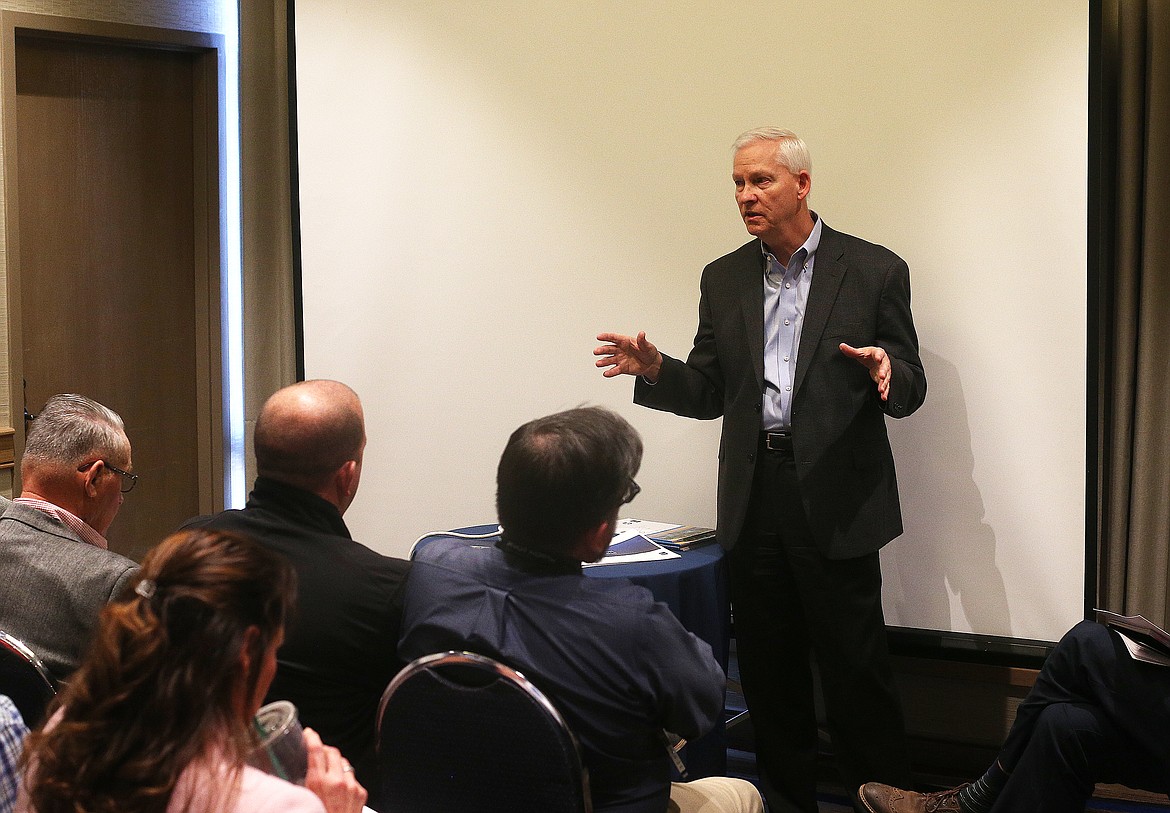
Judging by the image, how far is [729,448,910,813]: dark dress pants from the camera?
2.68 m

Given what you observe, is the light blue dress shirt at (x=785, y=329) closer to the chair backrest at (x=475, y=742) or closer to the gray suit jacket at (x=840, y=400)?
the gray suit jacket at (x=840, y=400)

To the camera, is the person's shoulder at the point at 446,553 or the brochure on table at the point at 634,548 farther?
the brochure on table at the point at 634,548

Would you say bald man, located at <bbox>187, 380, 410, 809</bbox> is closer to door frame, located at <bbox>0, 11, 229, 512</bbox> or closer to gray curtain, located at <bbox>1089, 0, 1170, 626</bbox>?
gray curtain, located at <bbox>1089, 0, 1170, 626</bbox>

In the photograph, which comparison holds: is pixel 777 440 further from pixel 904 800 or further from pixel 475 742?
pixel 475 742

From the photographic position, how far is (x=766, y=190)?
269cm

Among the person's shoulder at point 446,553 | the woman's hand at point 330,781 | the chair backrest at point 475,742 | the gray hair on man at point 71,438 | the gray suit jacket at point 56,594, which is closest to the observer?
the woman's hand at point 330,781

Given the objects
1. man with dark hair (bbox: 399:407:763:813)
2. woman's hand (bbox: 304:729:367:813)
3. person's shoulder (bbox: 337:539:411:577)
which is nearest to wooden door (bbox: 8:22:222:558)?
person's shoulder (bbox: 337:539:411:577)

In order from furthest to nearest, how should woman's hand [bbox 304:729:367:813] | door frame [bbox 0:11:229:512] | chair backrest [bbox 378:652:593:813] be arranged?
door frame [bbox 0:11:229:512] → chair backrest [bbox 378:652:593:813] → woman's hand [bbox 304:729:367:813]

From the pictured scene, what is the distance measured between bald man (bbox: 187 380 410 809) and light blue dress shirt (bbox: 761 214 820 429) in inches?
46.0

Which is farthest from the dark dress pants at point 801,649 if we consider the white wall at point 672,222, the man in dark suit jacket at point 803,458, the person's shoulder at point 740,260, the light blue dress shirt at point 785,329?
the person's shoulder at point 740,260

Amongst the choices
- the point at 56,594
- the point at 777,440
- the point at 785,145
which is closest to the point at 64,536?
the point at 56,594

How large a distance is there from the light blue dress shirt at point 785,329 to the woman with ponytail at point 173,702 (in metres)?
1.82

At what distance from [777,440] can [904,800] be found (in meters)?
0.89

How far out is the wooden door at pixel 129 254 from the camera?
162 inches
